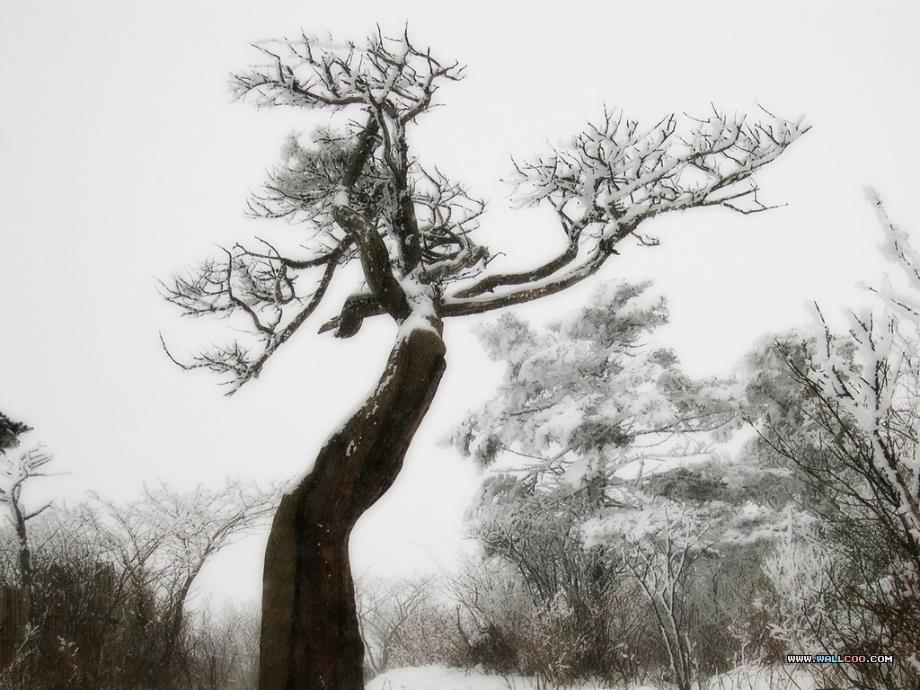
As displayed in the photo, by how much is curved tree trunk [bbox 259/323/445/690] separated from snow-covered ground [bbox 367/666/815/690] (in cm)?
465

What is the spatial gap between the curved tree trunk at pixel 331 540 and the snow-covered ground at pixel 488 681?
15.3ft

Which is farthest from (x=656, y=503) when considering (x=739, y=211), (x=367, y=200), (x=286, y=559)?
(x=286, y=559)

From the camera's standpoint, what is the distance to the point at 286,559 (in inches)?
131

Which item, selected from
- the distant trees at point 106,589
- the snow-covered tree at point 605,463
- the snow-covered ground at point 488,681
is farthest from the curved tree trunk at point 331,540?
the snow-covered tree at point 605,463

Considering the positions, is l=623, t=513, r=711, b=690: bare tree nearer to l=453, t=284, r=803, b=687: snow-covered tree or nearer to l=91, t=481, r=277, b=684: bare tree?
l=453, t=284, r=803, b=687: snow-covered tree

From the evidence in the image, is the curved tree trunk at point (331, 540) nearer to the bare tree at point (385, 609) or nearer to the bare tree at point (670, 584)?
the bare tree at point (670, 584)

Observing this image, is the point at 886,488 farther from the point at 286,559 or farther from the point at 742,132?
the point at 742,132

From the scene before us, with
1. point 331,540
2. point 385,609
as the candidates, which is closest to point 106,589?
point 331,540

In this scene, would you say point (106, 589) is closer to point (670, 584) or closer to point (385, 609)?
point (670, 584)

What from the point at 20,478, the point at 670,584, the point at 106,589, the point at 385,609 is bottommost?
the point at 385,609

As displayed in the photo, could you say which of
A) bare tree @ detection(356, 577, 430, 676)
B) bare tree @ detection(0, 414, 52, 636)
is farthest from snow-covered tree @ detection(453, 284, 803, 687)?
bare tree @ detection(356, 577, 430, 676)

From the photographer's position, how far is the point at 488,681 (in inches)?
352

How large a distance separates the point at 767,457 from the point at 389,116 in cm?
1295

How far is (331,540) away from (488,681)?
7.16 metres
